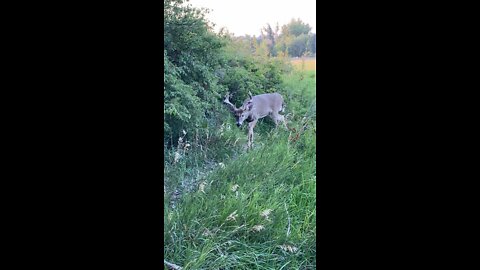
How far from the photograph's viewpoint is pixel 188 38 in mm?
1949

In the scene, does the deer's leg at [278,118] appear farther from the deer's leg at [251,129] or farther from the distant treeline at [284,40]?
the distant treeline at [284,40]

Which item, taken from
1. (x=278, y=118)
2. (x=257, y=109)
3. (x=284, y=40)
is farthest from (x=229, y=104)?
(x=284, y=40)

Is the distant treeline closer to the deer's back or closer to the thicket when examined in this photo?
the thicket

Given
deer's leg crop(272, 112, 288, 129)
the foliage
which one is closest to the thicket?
the foliage

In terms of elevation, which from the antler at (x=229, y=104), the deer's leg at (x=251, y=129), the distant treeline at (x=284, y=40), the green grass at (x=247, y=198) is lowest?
the green grass at (x=247, y=198)

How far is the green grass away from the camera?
6.15 ft

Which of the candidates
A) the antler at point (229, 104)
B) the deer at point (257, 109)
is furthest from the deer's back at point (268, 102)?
the antler at point (229, 104)

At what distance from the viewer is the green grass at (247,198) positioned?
6.15ft

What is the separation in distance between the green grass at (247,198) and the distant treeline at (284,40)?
114 millimetres

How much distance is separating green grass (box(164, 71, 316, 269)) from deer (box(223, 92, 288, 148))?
0.11 feet
